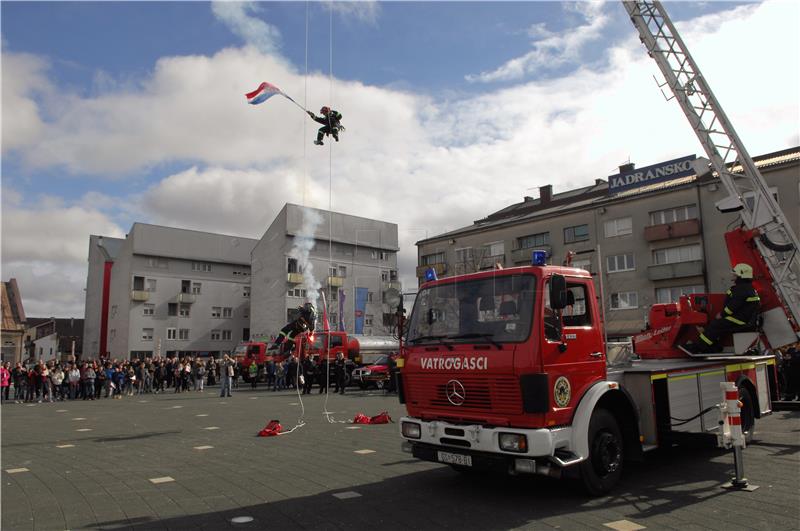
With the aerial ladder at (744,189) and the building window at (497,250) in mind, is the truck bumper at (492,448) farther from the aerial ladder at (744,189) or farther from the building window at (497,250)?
the building window at (497,250)

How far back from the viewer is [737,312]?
10273 millimetres

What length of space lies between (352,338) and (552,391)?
104 feet

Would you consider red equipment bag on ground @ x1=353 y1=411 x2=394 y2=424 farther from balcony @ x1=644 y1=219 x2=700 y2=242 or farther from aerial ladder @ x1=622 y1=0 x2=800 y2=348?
balcony @ x1=644 y1=219 x2=700 y2=242

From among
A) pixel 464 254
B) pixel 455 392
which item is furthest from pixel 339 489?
pixel 464 254

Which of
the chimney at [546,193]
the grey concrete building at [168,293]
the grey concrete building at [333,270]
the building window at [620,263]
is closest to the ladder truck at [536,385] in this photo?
the grey concrete building at [333,270]

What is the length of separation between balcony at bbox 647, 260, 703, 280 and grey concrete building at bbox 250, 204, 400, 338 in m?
17.7

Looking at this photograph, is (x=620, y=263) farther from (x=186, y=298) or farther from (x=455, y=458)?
(x=186, y=298)

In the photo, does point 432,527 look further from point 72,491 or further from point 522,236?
point 522,236

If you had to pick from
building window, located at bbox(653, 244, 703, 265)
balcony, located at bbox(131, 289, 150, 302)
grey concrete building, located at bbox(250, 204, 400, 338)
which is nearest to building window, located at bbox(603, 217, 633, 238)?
building window, located at bbox(653, 244, 703, 265)

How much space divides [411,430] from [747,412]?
18.8 ft

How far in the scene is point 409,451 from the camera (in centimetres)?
724

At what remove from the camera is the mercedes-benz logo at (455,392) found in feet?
21.8

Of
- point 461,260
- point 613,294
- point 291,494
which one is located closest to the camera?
point 291,494

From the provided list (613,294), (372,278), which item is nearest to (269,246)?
(372,278)
